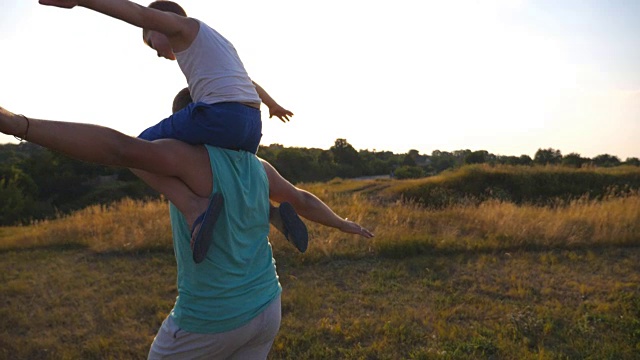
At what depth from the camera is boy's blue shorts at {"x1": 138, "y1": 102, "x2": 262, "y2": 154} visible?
1.56 meters

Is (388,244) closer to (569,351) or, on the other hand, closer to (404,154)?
(569,351)

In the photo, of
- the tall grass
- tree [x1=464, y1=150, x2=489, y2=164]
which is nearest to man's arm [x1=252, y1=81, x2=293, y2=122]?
the tall grass

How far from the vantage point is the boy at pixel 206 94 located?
1496 mm

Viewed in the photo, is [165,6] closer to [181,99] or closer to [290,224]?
[181,99]

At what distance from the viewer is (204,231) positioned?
1.44 meters

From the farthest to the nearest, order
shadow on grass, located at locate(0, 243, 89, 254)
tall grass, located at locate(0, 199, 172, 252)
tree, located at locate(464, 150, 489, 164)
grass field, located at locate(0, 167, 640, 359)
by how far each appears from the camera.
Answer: tree, located at locate(464, 150, 489, 164) < shadow on grass, located at locate(0, 243, 89, 254) < tall grass, located at locate(0, 199, 172, 252) < grass field, located at locate(0, 167, 640, 359)

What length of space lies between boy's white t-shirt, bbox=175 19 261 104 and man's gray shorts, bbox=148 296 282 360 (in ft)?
2.47

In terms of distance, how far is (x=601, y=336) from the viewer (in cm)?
459

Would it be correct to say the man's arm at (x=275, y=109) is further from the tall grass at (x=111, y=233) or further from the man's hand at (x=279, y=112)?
the tall grass at (x=111, y=233)

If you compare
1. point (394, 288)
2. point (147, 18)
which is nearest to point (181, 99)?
point (147, 18)

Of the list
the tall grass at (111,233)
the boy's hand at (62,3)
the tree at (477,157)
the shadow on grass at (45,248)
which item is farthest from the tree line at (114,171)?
the boy's hand at (62,3)

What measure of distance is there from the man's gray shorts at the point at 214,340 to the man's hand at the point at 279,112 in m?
1.02

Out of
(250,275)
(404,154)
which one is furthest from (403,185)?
(404,154)

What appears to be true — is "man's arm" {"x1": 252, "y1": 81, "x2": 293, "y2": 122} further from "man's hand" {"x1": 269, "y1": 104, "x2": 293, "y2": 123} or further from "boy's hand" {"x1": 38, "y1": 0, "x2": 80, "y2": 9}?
"boy's hand" {"x1": 38, "y1": 0, "x2": 80, "y2": 9}
